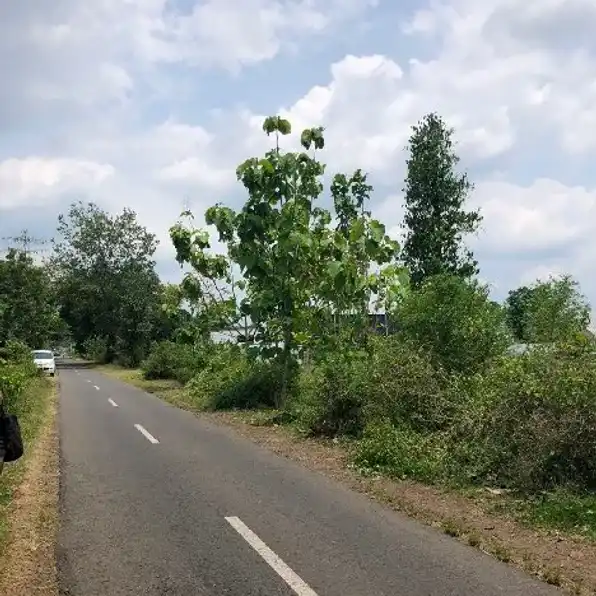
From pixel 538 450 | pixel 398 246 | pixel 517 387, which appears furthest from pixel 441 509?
pixel 398 246

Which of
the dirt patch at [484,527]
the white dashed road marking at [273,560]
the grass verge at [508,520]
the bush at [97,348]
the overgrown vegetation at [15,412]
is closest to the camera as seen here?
the white dashed road marking at [273,560]

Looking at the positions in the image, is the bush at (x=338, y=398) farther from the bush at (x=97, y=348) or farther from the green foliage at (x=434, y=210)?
the bush at (x=97, y=348)

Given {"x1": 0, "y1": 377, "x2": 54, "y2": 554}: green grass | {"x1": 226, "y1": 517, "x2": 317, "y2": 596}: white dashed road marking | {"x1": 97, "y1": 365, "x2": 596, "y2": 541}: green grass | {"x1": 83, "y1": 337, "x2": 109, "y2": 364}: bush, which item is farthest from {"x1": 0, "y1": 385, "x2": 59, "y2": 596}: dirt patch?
{"x1": 83, "y1": 337, "x2": 109, "y2": 364}: bush

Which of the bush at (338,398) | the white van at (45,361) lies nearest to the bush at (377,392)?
the bush at (338,398)

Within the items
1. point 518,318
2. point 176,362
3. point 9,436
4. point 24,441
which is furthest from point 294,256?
point 518,318

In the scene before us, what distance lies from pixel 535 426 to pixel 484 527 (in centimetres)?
212

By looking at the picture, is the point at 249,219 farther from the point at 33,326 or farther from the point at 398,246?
the point at 33,326

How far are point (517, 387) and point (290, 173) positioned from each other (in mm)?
10957

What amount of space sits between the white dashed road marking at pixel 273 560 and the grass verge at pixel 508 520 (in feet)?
6.46

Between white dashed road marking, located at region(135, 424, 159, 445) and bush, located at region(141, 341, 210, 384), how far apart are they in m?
14.6

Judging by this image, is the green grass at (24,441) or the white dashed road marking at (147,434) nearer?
the green grass at (24,441)

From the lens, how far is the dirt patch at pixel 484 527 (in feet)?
21.1

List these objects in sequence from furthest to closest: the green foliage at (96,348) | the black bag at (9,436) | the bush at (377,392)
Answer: the green foliage at (96,348) < the bush at (377,392) < the black bag at (9,436)

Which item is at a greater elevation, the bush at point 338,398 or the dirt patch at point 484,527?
the bush at point 338,398
